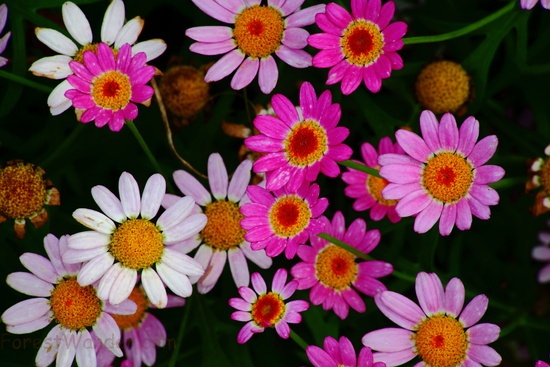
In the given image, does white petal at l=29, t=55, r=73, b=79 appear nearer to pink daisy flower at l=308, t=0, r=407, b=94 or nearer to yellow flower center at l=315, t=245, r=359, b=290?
pink daisy flower at l=308, t=0, r=407, b=94

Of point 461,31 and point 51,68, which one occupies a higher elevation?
point 461,31

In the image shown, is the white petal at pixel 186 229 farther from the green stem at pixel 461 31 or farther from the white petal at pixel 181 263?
the green stem at pixel 461 31

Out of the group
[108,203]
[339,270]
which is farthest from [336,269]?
[108,203]

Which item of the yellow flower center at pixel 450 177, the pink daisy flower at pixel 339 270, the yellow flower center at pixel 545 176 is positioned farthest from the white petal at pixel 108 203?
the yellow flower center at pixel 545 176

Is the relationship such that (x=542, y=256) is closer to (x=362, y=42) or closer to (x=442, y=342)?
(x=442, y=342)

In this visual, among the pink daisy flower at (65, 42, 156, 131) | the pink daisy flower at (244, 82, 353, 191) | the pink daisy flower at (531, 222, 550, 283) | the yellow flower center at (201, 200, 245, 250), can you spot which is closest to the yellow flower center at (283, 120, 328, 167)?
the pink daisy flower at (244, 82, 353, 191)

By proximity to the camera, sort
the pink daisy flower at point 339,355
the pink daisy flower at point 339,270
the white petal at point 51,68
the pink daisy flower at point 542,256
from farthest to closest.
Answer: the pink daisy flower at point 542,256, the pink daisy flower at point 339,270, the white petal at point 51,68, the pink daisy flower at point 339,355
